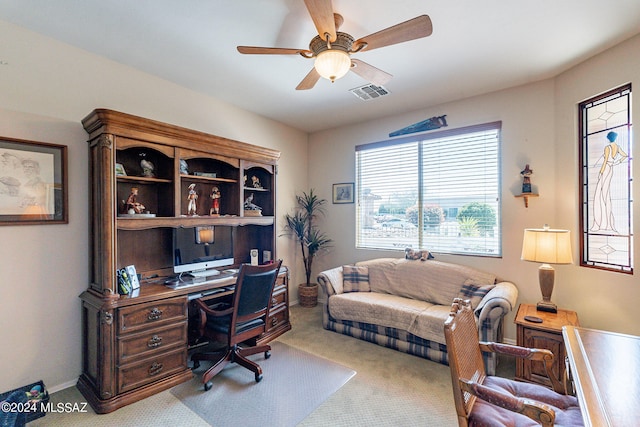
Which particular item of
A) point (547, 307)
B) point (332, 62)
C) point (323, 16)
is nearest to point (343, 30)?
point (332, 62)

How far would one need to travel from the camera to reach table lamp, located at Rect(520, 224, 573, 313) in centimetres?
241

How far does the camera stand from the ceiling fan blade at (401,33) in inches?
63.3

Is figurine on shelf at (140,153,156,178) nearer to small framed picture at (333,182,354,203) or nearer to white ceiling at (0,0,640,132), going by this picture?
white ceiling at (0,0,640,132)

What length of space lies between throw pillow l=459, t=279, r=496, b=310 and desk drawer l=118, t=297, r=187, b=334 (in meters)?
2.80

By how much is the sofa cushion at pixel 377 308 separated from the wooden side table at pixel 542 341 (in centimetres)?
89

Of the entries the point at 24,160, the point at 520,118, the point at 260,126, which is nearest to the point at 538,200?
the point at 520,118

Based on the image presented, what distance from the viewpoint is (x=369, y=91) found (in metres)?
3.26

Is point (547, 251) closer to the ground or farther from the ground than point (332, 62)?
closer to the ground

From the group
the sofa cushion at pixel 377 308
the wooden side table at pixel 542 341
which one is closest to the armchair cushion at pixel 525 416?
the wooden side table at pixel 542 341

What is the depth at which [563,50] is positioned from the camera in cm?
246

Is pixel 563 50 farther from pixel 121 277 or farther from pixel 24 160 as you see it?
pixel 24 160

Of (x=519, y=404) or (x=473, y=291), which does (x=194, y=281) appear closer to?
(x=519, y=404)

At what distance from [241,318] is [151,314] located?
704mm

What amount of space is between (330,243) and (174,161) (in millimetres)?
2674
